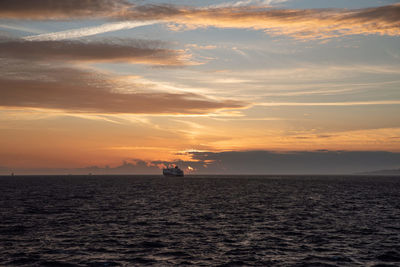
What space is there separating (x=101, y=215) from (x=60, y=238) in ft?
62.2

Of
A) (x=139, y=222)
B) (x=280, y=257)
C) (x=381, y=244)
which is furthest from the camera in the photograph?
(x=139, y=222)

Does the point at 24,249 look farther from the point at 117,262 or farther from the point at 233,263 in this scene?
the point at 233,263

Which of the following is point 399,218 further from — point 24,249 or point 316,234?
point 24,249

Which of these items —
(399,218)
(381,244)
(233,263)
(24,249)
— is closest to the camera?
(233,263)

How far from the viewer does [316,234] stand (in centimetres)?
3966

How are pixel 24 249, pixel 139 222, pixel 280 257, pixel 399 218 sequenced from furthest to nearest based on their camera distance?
1. pixel 399 218
2. pixel 139 222
3. pixel 24 249
4. pixel 280 257

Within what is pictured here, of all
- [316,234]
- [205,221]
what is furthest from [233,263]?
[205,221]

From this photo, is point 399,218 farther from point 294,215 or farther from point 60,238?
point 60,238

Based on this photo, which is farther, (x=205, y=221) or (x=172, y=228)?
(x=205, y=221)

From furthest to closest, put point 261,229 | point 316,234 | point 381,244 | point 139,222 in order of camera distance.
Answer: point 139,222, point 261,229, point 316,234, point 381,244

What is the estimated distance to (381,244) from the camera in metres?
34.7

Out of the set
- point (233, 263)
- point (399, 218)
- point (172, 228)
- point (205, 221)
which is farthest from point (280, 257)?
point (399, 218)

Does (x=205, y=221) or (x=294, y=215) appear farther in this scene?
(x=294, y=215)

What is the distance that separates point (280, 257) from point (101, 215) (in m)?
33.7
